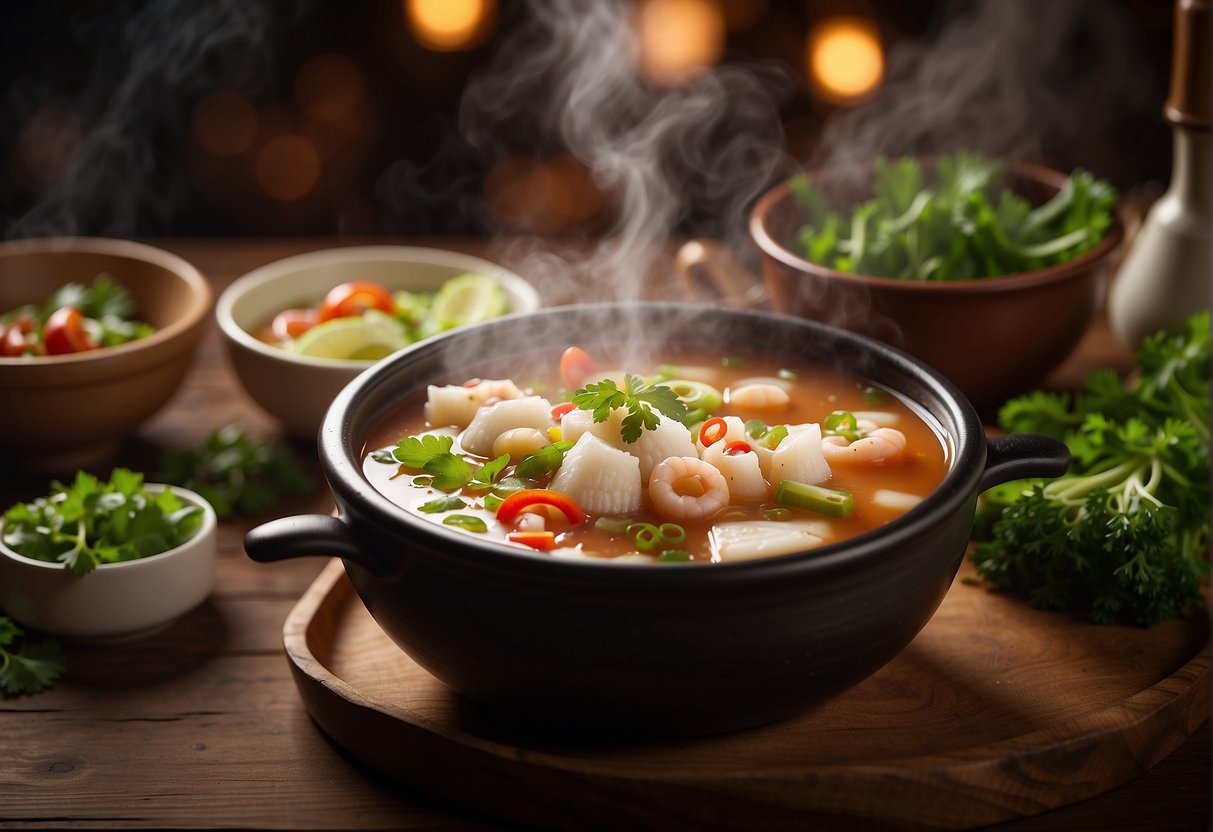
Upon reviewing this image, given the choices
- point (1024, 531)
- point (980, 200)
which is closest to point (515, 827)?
point (1024, 531)

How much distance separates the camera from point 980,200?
12.4 ft

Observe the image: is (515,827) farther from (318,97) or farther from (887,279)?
(318,97)

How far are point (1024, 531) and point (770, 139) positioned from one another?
398 centimetres

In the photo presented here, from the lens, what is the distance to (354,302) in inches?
156

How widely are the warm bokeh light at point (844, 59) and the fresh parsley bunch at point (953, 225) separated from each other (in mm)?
2207

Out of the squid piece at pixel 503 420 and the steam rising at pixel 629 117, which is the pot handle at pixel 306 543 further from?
the steam rising at pixel 629 117

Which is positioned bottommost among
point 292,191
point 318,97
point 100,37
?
point 292,191

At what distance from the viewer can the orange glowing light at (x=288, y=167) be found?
6555mm

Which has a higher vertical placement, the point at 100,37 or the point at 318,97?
the point at 100,37

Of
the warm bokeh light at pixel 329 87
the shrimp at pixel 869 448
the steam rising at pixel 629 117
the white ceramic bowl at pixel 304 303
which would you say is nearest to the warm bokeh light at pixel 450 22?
the steam rising at pixel 629 117

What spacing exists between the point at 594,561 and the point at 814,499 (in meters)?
0.59

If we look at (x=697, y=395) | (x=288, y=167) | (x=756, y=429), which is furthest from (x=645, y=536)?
(x=288, y=167)

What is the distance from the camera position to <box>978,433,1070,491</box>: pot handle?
8.25 feet

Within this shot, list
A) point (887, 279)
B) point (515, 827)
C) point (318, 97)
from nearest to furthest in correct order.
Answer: point (515, 827) < point (887, 279) < point (318, 97)
